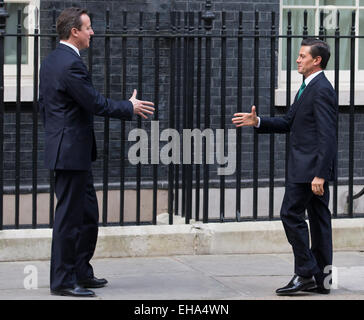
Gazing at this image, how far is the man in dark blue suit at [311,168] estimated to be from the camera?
7.15 meters

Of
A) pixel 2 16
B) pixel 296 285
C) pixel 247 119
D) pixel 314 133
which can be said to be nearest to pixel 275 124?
pixel 247 119

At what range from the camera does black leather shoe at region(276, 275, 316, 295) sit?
24.0ft

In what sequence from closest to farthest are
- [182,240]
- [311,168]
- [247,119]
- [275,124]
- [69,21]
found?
[69,21] < [311,168] < [247,119] < [275,124] < [182,240]

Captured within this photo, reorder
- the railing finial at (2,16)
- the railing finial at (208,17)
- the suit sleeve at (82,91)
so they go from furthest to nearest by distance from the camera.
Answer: the railing finial at (208,17), the railing finial at (2,16), the suit sleeve at (82,91)

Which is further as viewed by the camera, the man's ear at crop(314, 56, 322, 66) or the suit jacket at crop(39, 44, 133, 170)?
the man's ear at crop(314, 56, 322, 66)

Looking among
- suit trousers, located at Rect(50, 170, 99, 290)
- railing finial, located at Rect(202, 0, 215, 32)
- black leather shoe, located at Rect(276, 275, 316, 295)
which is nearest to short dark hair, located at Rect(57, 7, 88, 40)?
suit trousers, located at Rect(50, 170, 99, 290)

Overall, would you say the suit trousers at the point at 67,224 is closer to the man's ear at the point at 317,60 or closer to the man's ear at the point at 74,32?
the man's ear at the point at 74,32

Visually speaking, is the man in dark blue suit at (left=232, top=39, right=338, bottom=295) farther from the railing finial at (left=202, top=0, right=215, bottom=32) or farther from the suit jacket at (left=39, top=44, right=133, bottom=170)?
the railing finial at (left=202, top=0, right=215, bottom=32)

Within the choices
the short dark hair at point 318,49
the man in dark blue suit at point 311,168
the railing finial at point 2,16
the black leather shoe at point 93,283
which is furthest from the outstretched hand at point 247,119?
the railing finial at point 2,16

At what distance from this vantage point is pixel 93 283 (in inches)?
297

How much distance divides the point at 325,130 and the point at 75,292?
6.67 feet

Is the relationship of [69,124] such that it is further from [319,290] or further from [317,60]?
[319,290]
